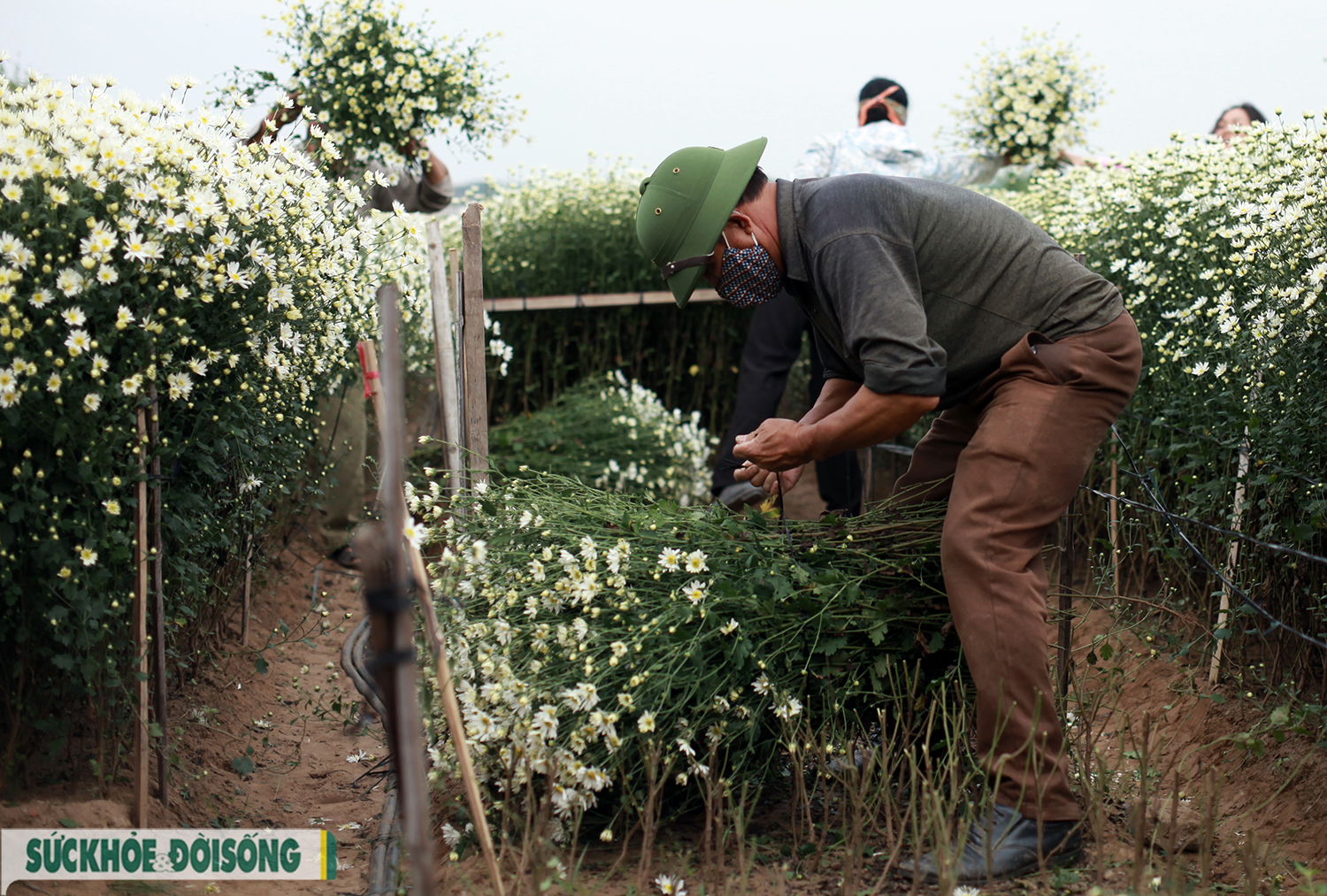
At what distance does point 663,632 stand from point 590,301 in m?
4.30

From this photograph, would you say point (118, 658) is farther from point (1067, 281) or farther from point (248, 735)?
point (1067, 281)

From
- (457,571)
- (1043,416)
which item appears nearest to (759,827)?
(457,571)

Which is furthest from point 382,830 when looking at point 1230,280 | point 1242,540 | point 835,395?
point 1230,280

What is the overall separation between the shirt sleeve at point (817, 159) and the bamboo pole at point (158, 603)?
3885 millimetres

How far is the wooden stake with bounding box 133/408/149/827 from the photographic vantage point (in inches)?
89.7

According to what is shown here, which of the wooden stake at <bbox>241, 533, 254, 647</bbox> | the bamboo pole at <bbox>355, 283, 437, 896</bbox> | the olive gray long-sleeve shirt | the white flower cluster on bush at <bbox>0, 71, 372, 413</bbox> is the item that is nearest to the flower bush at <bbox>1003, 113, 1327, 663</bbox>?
the olive gray long-sleeve shirt

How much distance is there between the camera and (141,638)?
7.72ft

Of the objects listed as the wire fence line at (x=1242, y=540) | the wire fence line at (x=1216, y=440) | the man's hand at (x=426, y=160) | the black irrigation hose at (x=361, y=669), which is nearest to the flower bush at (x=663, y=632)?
the black irrigation hose at (x=361, y=669)

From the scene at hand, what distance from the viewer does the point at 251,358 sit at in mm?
2510

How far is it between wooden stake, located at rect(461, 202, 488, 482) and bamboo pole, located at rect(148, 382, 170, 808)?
1.04m

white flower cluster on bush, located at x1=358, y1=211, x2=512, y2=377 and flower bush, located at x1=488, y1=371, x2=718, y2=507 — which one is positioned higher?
white flower cluster on bush, located at x1=358, y1=211, x2=512, y2=377

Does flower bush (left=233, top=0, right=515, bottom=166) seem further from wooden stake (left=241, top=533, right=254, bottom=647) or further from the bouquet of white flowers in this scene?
the bouquet of white flowers

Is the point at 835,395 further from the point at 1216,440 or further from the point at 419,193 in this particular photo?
the point at 419,193

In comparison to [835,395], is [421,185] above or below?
above
